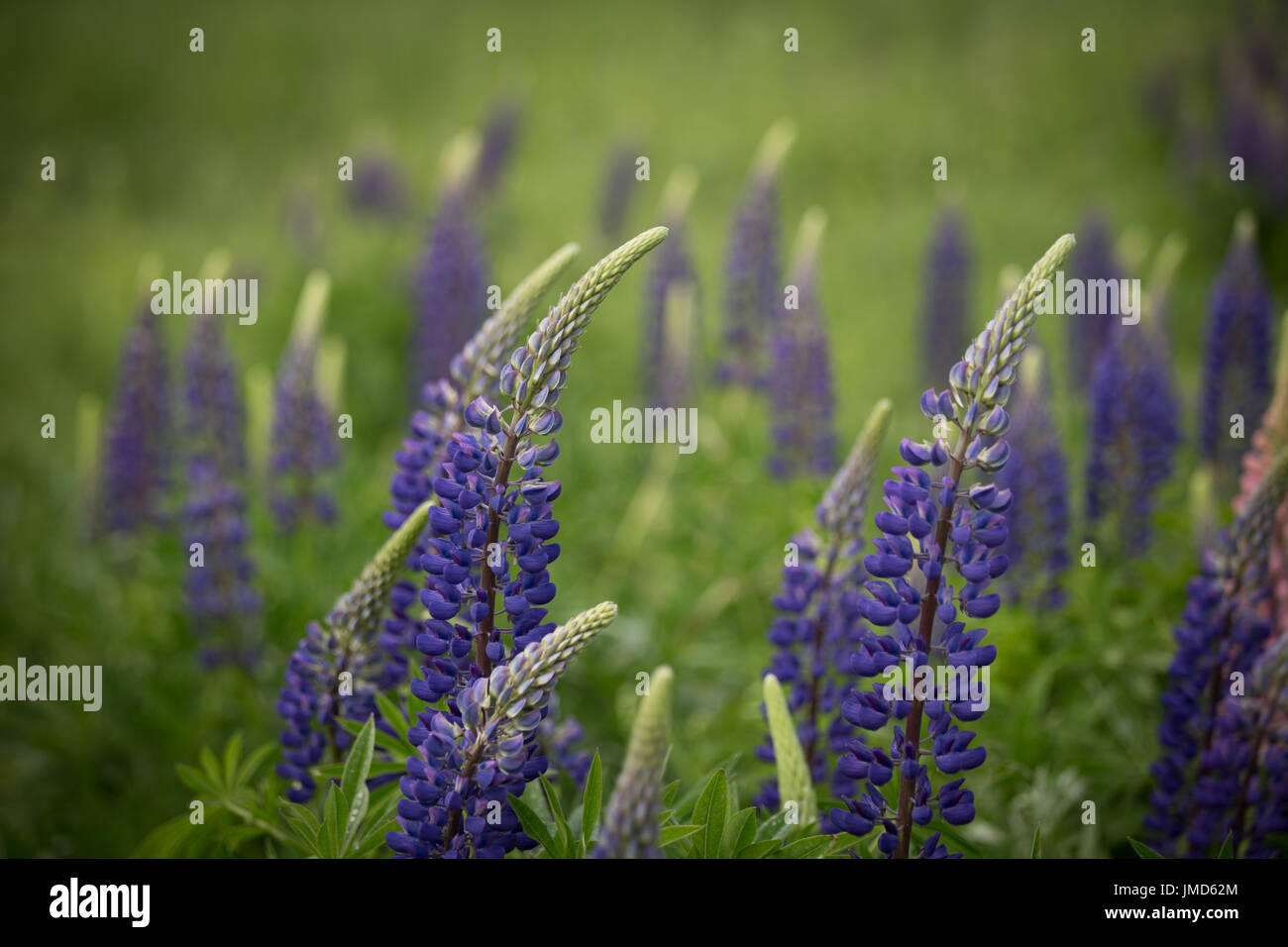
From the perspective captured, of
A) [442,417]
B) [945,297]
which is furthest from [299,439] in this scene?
[945,297]

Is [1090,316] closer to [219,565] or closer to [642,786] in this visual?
[219,565]

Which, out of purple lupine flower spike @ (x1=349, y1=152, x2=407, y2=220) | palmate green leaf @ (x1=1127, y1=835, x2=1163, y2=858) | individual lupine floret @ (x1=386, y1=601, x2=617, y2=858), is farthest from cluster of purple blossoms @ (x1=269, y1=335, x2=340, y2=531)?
purple lupine flower spike @ (x1=349, y1=152, x2=407, y2=220)

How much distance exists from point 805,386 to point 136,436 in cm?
259

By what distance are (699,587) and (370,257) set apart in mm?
3891

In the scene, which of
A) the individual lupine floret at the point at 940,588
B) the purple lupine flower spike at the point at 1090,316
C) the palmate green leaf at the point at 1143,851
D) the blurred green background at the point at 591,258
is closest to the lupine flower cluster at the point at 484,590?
the individual lupine floret at the point at 940,588

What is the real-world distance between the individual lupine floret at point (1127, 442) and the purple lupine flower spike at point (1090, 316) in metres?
2.12

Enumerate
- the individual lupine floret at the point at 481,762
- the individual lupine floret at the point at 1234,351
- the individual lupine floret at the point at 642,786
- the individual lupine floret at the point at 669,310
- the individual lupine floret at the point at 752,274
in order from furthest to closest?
the individual lupine floret at the point at 669,310, the individual lupine floret at the point at 752,274, the individual lupine floret at the point at 1234,351, the individual lupine floret at the point at 481,762, the individual lupine floret at the point at 642,786

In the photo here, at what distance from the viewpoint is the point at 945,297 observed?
6188 mm

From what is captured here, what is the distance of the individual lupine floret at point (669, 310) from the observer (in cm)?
502

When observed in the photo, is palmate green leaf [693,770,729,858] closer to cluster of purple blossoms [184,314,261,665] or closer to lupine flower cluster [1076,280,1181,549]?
cluster of purple blossoms [184,314,261,665]

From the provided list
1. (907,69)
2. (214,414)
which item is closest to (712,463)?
(214,414)

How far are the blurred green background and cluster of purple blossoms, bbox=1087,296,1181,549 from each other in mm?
129

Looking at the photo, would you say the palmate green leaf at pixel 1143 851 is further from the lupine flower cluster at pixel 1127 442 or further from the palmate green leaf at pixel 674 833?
the lupine flower cluster at pixel 1127 442

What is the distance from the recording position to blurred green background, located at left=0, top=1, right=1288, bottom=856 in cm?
337
